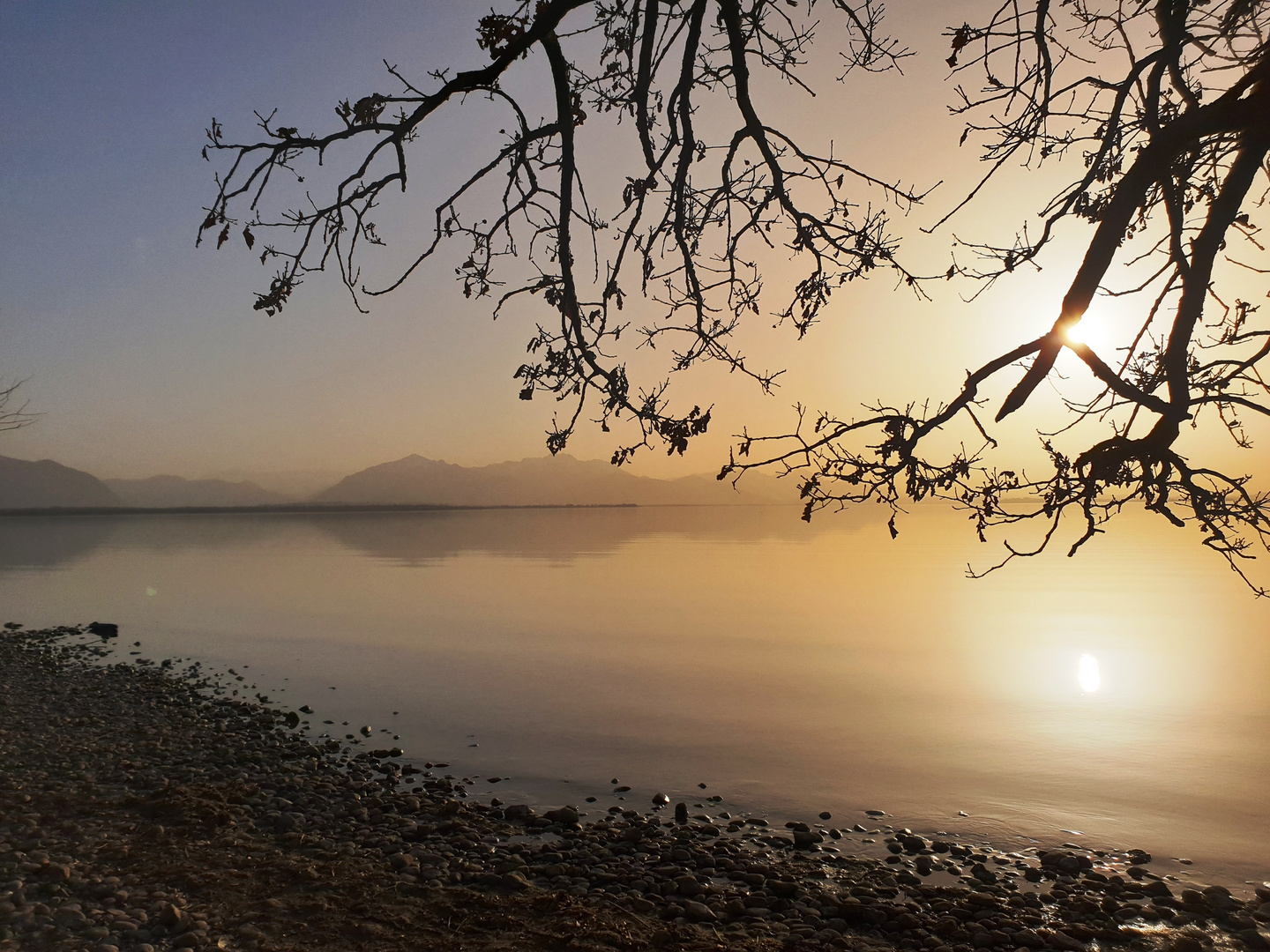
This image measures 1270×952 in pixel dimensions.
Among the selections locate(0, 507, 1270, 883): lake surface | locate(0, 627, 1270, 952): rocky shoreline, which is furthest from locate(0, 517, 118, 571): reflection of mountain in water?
locate(0, 627, 1270, 952): rocky shoreline

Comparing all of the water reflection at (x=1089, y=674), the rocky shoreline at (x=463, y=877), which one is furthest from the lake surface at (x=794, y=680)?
the rocky shoreline at (x=463, y=877)

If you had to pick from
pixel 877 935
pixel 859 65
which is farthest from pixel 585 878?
pixel 859 65

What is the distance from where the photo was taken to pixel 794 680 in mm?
19422

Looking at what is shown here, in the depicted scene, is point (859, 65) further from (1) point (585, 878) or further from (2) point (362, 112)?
(1) point (585, 878)

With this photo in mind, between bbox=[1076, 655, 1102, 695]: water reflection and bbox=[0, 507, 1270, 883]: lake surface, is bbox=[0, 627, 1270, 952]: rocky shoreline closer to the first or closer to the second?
bbox=[0, 507, 1270, 883]: lake surface

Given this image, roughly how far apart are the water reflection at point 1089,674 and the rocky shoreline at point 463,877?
11.5 metres

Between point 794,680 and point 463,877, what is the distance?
13.0m

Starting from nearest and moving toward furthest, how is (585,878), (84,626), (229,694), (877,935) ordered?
(877,935) → (585,878) → (229,694) → (84,626)

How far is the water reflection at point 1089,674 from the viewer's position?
19781mm

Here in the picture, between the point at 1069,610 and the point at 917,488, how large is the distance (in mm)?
30581

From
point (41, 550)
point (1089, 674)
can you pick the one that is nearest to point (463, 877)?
point (1089, 674)

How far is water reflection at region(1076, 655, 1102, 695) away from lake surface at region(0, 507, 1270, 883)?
9cm

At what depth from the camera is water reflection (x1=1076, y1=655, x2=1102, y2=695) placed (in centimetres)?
1978

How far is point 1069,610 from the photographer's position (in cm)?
3153
